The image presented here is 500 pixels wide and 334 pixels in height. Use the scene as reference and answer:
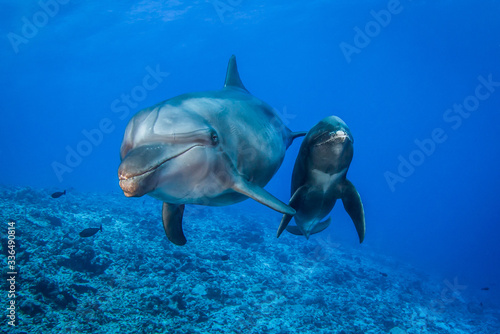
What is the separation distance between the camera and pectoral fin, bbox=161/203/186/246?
4.03m

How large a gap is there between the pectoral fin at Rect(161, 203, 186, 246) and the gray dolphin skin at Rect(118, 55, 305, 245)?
3.32 ft

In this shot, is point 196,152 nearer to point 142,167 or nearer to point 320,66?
point 142,167

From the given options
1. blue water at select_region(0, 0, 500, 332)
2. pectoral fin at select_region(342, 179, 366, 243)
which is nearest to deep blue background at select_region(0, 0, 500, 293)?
Answer: blue water at select_region(0, 0, 500, 332)

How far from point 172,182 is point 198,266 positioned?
29.1ft

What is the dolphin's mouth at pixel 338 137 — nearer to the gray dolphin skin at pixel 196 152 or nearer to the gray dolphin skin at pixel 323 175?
the gray dolphin skin at pixel 323 175

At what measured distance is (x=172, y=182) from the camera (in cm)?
221

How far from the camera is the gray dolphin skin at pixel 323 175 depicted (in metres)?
3.82

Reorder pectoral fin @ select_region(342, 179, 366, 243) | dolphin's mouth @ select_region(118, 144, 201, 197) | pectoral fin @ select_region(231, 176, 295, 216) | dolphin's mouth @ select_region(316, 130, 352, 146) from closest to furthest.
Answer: dolphin's mouth @ select_region(118, 144, 201, 197), pectoral fin @ select_region(231, 176, 295, 216), dolphin's mouth @ select_region(316, 130, 352, 146), pectoral fin @ select_region(342, 179, 366, 243)

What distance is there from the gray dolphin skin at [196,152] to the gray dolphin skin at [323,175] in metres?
0.74

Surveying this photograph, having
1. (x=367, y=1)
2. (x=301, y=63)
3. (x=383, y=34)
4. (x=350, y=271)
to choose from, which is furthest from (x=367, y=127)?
(x=350, y=271)

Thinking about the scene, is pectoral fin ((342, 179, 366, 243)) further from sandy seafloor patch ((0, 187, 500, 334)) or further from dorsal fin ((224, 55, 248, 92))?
sandy seafloor patch ((0, 187, 500, 334))

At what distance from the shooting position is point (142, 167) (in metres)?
1.92

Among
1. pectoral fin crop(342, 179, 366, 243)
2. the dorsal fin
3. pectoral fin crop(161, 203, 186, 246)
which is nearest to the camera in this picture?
pectoral fin crop(161, 203, 186, 246)

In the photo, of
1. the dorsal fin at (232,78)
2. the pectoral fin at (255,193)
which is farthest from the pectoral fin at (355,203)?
the dorsal fin at (232,78)
